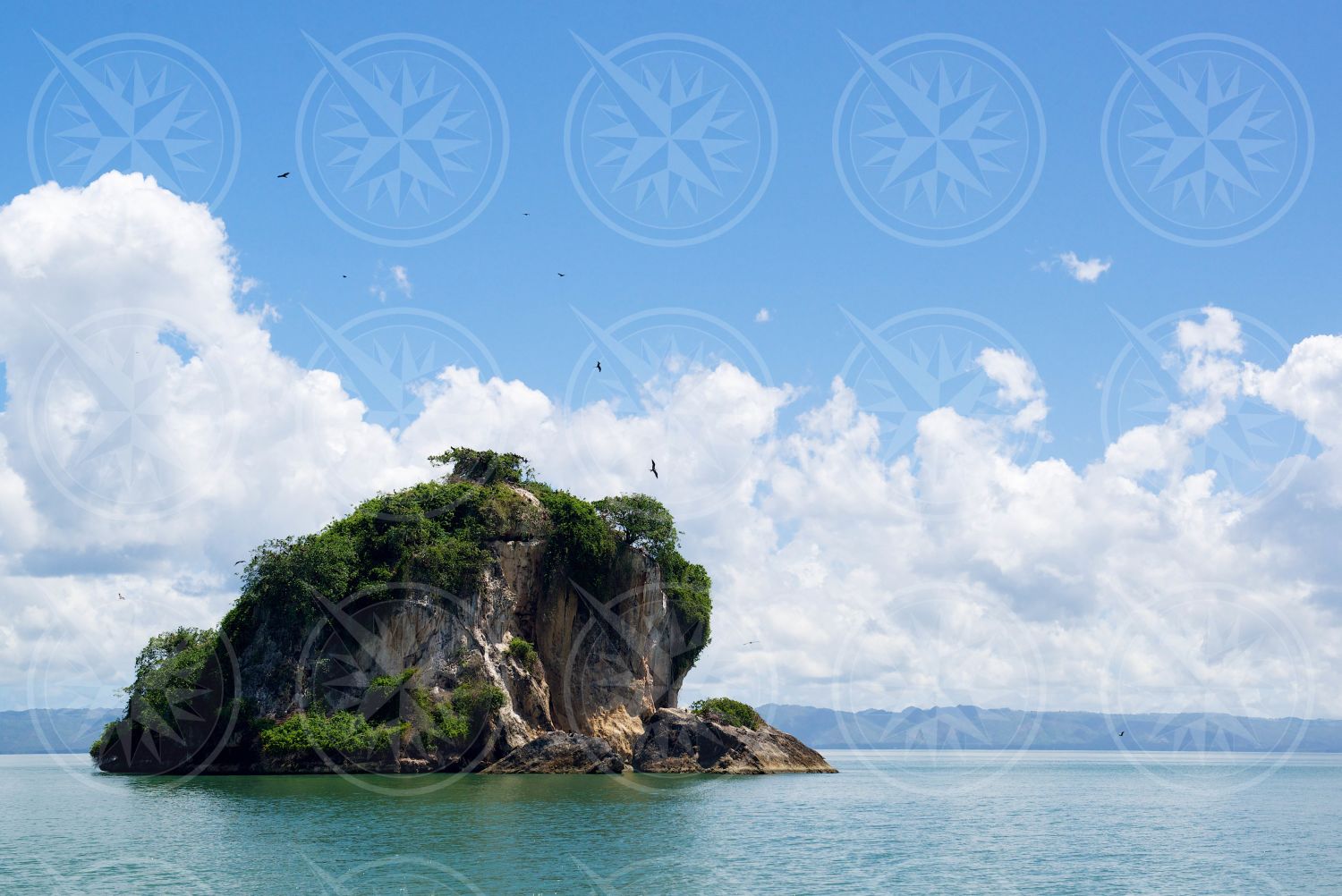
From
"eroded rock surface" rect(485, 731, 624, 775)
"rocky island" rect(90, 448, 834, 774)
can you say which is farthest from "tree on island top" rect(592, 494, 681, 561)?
"eroded rock surface" rect(485, 731, 624, 775)

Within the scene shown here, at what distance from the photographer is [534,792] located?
5447 centimetres

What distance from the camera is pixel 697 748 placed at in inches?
3056

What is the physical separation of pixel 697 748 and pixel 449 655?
1948cm

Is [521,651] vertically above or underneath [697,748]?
above

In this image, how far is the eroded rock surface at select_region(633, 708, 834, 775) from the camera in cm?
7612

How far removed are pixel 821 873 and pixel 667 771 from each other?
4250cm

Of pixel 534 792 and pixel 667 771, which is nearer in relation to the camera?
pixel 534 792

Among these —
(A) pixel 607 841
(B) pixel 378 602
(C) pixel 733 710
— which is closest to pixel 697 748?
(C) pixel 733 710

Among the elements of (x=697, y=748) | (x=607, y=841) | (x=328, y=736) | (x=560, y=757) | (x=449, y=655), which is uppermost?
(x=449, y=655)

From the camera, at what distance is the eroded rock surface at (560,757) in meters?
68.6

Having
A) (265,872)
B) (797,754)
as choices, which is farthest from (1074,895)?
(797,754)

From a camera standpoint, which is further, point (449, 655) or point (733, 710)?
point (733, 710)

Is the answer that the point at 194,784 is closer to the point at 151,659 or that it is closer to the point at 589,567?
the point at 151,659

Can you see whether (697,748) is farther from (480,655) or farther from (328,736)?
(328,736)
